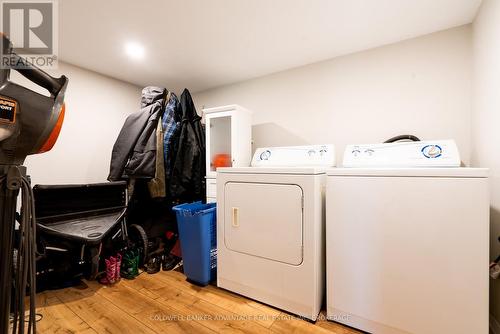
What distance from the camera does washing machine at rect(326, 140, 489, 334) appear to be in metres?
1.02

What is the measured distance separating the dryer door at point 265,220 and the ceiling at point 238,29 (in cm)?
115

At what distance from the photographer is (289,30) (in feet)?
5.33

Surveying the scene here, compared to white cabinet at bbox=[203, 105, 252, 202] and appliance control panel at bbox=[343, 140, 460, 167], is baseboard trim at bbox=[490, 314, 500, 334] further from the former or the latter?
white cabinet at bbox=[203, 105, 252, 202]

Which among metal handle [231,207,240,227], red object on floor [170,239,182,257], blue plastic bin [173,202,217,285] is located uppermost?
metal handle [231,207,240,227]

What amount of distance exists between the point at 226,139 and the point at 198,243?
3.37 feet

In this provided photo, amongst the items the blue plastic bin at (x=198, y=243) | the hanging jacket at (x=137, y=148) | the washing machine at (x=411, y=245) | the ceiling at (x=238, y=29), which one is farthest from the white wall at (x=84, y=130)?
the washing machine at (x=411, y=245)

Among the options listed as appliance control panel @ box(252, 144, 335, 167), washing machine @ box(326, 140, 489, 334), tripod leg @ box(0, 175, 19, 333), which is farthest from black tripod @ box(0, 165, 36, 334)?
appliance control panel @ box(252, 144, 335, 167)

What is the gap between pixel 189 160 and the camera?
2.24m

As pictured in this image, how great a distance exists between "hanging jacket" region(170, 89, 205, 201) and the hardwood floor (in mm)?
869

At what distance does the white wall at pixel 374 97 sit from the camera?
159cm

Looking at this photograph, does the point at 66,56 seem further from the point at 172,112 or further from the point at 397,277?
the point at 397,277

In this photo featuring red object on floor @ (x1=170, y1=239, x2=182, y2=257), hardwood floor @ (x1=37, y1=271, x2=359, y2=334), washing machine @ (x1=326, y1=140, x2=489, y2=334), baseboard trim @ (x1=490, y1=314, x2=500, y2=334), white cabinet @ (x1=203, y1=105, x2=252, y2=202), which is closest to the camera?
washing machine @ (x1=326, y1=140, x2=489, y2=334)

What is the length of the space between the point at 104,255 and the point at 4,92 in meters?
1.78

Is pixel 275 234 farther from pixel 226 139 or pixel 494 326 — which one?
pixel 494 326
